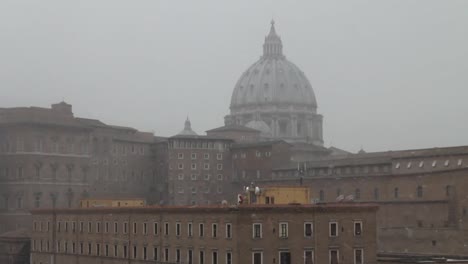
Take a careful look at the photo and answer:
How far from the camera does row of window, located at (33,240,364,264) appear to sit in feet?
162

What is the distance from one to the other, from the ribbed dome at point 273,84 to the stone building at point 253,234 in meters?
89.8

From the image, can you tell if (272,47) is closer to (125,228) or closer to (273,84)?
(273,84)

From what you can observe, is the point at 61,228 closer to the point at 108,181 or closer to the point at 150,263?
the point at 150,263

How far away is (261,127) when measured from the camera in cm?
13338

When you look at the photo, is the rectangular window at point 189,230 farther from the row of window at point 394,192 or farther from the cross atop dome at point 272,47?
the cross atop dome at point 272,47

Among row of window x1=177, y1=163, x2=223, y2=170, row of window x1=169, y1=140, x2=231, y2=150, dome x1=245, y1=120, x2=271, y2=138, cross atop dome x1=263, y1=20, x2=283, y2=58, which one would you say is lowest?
row of window x1=177, y1=163, x2=223, y2=170

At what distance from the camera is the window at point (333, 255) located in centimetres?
4980

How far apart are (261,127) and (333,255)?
3300 inches

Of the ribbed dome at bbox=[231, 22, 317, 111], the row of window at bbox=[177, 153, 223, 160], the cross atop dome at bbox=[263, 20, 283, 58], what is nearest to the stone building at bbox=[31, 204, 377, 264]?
the row of window at bbox=[177, 153, 223, 160]

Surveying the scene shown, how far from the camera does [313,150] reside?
114m

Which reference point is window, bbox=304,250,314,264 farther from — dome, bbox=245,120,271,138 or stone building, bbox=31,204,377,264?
dome, bbox=245,120,271,138

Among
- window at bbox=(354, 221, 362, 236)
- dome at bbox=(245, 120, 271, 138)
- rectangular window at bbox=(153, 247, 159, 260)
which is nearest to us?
window at bbox=(354, 221, 362, 236)

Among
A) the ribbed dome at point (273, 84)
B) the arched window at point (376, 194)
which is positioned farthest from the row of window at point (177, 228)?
the ribbed dome at point (273, 84)

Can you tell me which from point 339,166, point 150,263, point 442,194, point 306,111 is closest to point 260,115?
point 306,111
